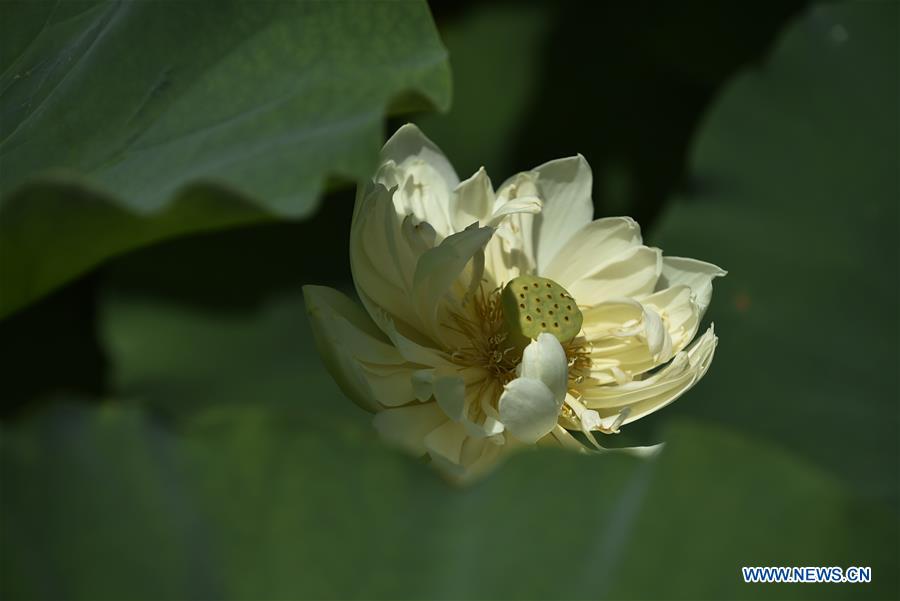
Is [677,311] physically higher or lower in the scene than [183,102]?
lower

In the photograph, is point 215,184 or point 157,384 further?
point 157,384

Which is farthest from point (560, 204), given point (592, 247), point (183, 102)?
point (183, 102)

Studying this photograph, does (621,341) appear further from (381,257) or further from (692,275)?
(381,257)

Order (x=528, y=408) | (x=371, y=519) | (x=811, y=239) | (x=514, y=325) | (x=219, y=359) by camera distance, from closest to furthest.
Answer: (x=371, y=519)
(x=528, y=408)
(x=514, y=325)
(x=811, y=239)
(x=219, y=359)

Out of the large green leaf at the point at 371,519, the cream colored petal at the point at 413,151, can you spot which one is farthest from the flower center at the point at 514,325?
the large green leaf at the point at 371,519

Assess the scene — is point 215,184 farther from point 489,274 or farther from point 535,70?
point 535,70

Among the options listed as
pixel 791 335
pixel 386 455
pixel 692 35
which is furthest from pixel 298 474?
pixel 692 35
